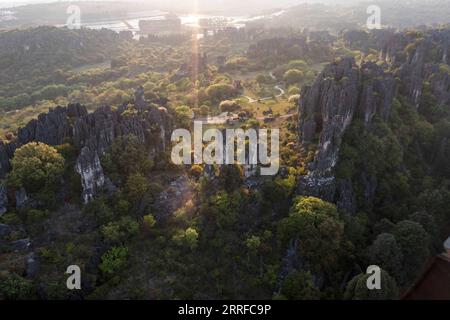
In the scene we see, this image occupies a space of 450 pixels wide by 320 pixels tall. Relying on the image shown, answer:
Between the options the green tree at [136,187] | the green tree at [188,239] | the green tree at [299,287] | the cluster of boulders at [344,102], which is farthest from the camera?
the cluster of boulders at [344,102]

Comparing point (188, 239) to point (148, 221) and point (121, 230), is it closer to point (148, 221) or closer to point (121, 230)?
point (148, 221)

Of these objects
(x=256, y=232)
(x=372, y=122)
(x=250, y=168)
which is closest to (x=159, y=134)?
(x=250, y=168)

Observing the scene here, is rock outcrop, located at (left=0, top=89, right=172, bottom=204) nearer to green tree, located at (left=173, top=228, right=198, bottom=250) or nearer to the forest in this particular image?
the forest

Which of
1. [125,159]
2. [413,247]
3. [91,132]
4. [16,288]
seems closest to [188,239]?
[125,159]

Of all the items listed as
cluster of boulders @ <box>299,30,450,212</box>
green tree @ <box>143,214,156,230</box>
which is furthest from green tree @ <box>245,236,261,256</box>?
green tree @ <box>143,214,156,230</box>

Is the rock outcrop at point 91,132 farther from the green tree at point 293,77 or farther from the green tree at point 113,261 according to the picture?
the green tree at point 293,77

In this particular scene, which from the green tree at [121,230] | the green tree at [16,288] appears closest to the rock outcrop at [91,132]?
the green tree at [121,230]

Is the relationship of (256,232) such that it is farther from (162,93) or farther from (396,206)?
(162,93)
